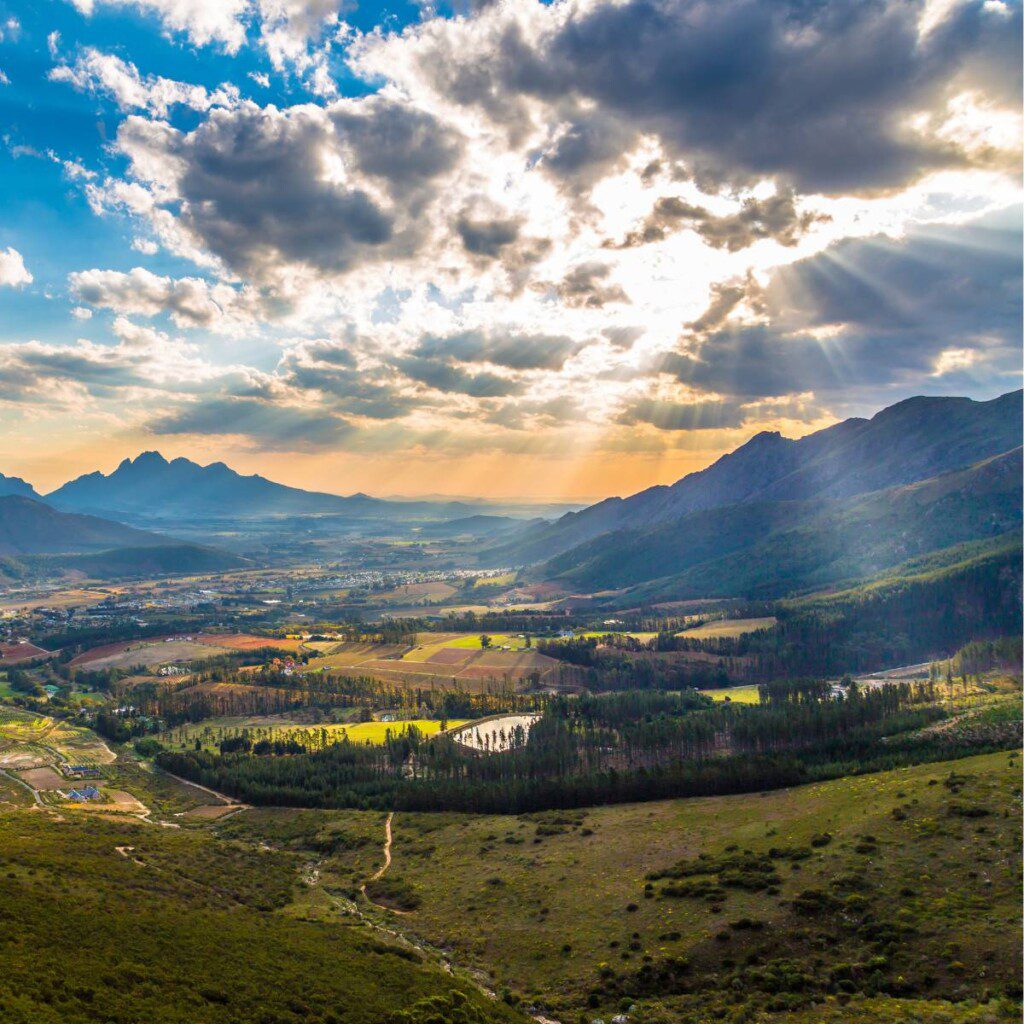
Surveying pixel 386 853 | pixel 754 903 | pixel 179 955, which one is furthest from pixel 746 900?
pixel 386 853

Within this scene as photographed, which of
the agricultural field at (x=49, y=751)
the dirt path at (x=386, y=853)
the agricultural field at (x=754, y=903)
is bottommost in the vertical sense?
the agricultural field at (x=49, y=751)

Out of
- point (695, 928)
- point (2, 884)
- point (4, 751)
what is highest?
point (2, 884)

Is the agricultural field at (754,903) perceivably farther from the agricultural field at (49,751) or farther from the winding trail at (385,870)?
the agricultural field at (49,751)

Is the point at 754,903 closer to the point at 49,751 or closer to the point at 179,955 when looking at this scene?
the point at 179,955

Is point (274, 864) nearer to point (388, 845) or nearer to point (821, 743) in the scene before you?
point (388, 845)

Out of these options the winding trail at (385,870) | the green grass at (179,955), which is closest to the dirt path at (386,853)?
the winding trail at (385,870)

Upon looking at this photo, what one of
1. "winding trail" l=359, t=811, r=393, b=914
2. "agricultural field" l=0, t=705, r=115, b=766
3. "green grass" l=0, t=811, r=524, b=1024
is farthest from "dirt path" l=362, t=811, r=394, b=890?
"agricultural field" l=0, t=705, r=115, b=766

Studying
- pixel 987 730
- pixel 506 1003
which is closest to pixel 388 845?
pixel 506 1003

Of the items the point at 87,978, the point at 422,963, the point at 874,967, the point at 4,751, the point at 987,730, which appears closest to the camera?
the point at 87,978
